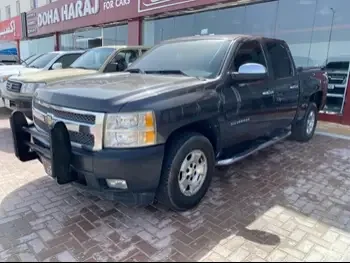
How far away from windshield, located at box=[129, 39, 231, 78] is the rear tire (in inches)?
112

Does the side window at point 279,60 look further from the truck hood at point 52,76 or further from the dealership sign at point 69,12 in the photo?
the dealership sign at point 69,12

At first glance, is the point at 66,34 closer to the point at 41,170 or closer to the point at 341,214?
the point at 41,170

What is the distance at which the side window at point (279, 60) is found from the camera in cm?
462

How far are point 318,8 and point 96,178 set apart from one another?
815 centimetres

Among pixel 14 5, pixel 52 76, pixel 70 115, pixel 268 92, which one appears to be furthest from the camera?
pixel 14 5

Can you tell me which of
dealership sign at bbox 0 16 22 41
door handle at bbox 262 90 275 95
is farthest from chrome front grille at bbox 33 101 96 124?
dealership sign at bbox 0 16 22 41

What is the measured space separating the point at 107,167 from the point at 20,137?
138 cm

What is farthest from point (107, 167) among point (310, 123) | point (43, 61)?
point (43, 61)

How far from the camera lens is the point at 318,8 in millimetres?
8242

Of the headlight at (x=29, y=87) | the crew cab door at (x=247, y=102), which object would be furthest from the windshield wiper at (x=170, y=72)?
the headlight at (x=29, y=87)

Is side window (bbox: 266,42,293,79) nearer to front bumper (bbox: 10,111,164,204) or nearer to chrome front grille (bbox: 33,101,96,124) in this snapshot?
front bumper (bbox: 10,111,164,204)

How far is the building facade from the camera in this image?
798 centimetres

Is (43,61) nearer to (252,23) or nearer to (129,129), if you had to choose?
(252,23)

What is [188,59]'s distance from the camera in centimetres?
392
